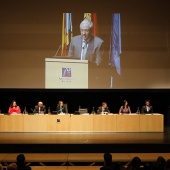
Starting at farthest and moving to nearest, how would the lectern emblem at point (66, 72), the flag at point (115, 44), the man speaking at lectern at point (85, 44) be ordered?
the flag at point (115, 44)
the lectern emblem at point (66, 72)
the man speaking at lectern at point (85, 44)

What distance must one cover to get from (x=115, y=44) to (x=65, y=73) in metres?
1.85

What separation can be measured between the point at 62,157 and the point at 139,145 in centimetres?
285

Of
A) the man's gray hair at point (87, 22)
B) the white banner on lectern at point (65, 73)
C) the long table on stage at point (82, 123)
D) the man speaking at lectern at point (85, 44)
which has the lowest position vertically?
the long table on stage at point (82, 123)

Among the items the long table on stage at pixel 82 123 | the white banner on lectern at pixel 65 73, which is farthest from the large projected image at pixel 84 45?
the long table on stage at pixel 82 123

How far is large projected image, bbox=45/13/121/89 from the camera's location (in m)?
11.6

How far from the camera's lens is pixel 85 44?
11.6 meters

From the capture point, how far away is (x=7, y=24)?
1167cm

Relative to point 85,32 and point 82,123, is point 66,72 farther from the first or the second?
point 82,123

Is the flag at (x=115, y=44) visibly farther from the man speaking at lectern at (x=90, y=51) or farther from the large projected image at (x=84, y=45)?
the man speaking at lectern at (x=90, y=51)

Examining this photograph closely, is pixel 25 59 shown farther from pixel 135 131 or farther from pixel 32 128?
pixel 135 131

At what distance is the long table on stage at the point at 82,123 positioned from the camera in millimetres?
10984

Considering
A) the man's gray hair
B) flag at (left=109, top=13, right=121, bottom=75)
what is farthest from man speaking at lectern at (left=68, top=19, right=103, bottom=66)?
flag at (left=109, top=13, right=121, bottom=75)

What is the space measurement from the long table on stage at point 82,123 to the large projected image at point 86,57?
1.19m

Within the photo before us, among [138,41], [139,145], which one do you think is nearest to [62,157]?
[139,145]
